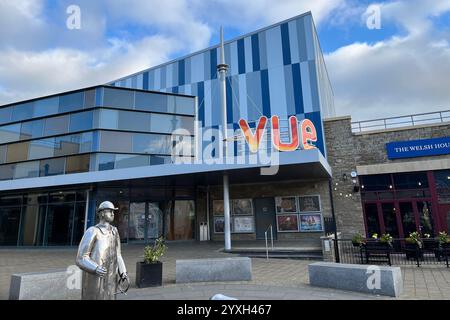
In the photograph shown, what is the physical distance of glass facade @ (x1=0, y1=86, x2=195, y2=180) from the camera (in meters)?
18.6

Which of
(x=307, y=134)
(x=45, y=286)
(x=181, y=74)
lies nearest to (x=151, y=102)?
(x=181, y=74)

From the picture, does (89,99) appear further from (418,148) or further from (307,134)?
(418,148)

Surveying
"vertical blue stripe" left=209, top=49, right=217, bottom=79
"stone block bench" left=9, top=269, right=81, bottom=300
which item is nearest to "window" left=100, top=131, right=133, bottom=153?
"vertical blue stripe" left=209, top=49, right=217, bottom=79

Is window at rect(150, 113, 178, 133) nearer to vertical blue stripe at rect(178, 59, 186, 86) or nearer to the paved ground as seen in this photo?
vertical blue stripe at rect(178, 59, 186, 86)

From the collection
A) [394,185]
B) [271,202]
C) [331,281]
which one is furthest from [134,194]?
[394,185]

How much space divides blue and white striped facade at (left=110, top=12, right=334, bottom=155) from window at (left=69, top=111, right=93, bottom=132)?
26.1 ft

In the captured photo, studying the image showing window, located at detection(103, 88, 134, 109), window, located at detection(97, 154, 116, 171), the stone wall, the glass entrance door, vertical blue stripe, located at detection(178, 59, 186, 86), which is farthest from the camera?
vertical blue stripe, located at detection(178, 59, 186, 86)

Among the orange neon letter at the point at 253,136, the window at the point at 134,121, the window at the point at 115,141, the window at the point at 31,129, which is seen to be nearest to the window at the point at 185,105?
the window at the point at 134,121

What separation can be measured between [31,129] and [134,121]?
22.9 ft

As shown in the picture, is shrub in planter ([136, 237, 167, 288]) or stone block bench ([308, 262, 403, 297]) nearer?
stone block bench ([308, 262, 403, 297])

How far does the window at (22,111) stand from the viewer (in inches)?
816

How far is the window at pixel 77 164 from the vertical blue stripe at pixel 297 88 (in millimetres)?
13521

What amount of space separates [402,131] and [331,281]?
13466 mm

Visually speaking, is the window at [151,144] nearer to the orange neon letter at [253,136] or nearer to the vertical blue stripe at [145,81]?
the orange neon letter at [253,136]
